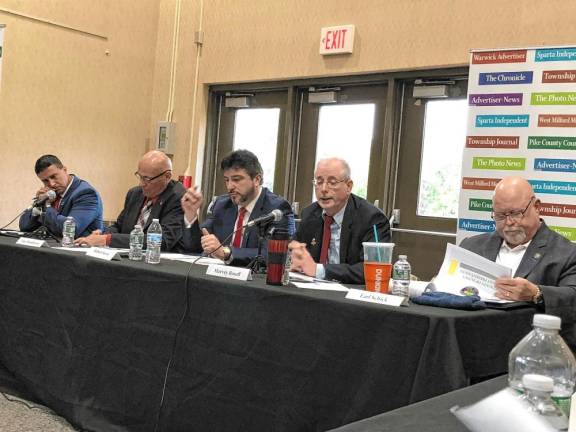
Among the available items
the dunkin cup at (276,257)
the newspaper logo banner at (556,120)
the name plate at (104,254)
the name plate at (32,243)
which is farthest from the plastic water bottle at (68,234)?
the newspaper logo banner at (556,120)

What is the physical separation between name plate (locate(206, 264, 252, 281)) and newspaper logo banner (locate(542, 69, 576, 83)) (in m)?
2.36

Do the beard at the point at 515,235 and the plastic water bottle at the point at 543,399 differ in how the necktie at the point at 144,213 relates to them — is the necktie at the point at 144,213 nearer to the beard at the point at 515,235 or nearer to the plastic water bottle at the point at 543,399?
the beard at the point at 515,235

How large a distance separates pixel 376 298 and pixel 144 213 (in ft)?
6.81

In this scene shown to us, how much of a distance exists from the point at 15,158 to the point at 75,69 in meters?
0.90

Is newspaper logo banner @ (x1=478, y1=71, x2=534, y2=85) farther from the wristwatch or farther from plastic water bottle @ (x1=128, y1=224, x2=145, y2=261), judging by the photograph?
plastic water bottle @ (x1=128, y1=224, x2=145, y2=261)

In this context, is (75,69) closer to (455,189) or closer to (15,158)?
(15,158)

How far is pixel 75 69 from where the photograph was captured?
5.72 meters

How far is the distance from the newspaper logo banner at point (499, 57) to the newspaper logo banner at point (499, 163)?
565mm

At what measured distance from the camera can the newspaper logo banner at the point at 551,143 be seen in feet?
12.3

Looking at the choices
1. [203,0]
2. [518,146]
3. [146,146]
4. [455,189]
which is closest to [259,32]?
[203,0]

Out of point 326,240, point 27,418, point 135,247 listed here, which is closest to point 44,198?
point 135,247

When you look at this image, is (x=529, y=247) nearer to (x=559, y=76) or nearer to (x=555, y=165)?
(x=555, y=165)

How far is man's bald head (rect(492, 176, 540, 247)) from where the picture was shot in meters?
2.49

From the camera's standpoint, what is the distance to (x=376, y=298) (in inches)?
75.0
